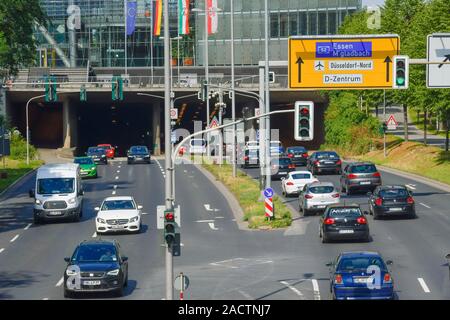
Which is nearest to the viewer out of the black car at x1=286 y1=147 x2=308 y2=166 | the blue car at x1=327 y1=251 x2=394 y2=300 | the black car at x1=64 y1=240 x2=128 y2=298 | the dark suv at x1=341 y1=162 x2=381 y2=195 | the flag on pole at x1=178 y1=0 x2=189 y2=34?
the blue car at x1=327 y1=251 x2=394 y2=300

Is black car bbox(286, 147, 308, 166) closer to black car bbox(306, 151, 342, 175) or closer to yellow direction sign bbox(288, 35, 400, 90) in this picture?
black car bbox(306, 151, 342, 175)

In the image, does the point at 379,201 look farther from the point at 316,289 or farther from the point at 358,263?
the point at 358,263

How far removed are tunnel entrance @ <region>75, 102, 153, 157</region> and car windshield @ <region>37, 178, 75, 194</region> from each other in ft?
258

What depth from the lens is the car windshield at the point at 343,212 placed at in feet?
129

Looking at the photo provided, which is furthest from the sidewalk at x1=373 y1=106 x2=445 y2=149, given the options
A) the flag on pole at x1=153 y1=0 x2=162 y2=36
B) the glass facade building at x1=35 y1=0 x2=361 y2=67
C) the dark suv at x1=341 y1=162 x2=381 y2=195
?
the dark suv at x1=341 y1=162 x2=381 y2=195

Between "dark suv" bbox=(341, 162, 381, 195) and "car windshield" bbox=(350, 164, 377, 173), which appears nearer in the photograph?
"dark suv" bbox=(341, 162, 381, 195)

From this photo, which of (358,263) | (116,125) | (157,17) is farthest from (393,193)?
(116,125)

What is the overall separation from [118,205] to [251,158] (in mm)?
33147

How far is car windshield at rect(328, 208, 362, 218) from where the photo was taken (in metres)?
39.4

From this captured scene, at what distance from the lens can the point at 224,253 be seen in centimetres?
3878

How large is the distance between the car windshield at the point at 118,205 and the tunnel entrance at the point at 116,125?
3247 inches

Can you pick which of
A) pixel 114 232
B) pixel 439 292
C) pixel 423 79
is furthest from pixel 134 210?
pixel 423 79

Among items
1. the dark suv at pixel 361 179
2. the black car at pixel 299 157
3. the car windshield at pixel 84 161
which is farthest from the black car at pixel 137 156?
the dark suv at pixel 361 179

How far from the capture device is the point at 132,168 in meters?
81.4
